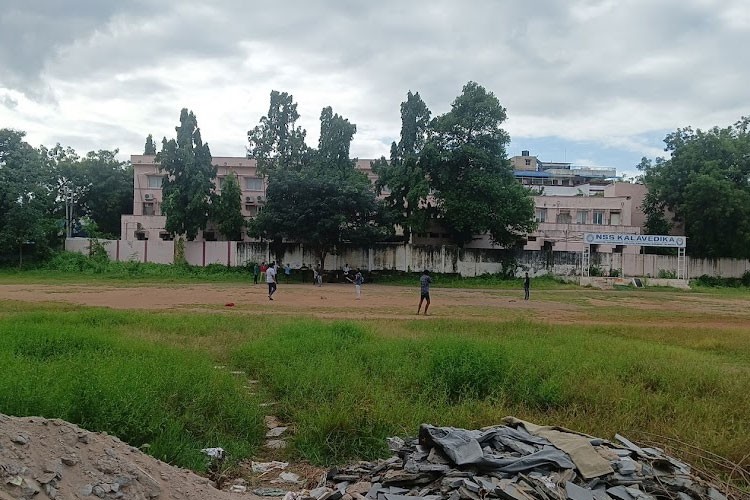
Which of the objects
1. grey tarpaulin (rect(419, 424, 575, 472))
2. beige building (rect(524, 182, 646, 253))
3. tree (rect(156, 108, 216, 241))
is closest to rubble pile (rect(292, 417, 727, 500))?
grey tarpaulin (rect(419, 424, 575, 472))

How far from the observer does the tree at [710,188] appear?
41.7 m

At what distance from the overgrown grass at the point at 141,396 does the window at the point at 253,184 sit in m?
45.6

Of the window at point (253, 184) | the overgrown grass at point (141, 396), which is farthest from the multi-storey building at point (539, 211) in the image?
the overgrown grass at point (141, 396)

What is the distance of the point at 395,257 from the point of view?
42.6 meters

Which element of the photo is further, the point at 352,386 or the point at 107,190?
the point at 107,190

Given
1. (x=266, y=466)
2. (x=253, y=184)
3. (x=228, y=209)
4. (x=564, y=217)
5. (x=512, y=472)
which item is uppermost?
(x=253, y=184)

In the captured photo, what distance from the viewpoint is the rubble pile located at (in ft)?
13.6

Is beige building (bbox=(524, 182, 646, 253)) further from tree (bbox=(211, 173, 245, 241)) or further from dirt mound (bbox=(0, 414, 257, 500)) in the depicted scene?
dirt mound (bbox=(0, 414, 257, 500))

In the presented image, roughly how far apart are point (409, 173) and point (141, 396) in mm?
34345

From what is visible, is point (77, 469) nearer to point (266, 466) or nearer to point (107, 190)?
point (266, 466)

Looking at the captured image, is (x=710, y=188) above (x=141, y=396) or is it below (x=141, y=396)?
above

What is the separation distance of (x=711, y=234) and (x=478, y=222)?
20.2m

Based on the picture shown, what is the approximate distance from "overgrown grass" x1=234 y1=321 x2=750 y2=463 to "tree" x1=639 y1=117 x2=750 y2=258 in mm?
36420

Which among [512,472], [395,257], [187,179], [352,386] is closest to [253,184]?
[187,179]
